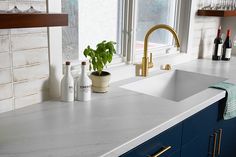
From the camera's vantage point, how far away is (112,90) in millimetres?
1752

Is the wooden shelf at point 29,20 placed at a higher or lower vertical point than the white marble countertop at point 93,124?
higher

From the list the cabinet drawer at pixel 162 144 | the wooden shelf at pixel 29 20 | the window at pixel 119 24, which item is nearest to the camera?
the wooden shelf at pixel 29 20

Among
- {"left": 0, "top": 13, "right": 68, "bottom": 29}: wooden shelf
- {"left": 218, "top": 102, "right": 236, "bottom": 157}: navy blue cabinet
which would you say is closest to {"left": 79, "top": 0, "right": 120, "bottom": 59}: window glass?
{"left": 0, "top": 13, "right": 68, "bottom": 29}: wooden shelf

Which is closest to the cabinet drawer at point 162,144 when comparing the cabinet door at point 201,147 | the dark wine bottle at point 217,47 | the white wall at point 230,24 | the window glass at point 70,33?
the cabinet door at point 201,147

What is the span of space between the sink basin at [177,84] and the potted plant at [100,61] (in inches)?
17.5

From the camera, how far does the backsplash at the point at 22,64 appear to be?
1312 millimetres

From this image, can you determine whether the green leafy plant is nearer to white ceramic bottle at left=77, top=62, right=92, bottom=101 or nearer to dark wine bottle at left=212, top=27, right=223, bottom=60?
white ceramic bottle at left=77, top=62, right=92, bottom=101

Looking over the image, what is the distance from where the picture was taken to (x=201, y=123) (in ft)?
5.49

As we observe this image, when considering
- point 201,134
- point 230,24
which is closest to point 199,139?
point 201,134

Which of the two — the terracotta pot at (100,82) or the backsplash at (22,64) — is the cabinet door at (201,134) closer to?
the terracotta pot at (100,82)

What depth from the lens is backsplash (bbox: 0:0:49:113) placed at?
1.31 m

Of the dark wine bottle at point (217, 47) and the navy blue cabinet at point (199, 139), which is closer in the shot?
the navy blue cabinet at point (199, 139)

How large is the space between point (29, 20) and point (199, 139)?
116cm

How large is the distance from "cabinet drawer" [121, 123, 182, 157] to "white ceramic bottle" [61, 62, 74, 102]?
19.7 inches
